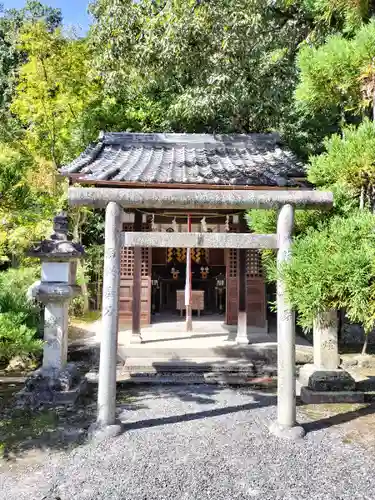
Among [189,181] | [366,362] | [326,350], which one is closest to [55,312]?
[189,181]

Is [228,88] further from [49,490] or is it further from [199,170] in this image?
[49,490]

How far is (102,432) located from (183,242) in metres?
2.34

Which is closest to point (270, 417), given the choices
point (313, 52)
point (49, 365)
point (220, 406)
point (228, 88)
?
Answer: point (220, 406)

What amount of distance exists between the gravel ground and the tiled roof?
14.9ft

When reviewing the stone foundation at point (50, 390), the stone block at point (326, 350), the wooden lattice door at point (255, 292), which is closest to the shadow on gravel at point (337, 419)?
the stone block at point (326, 350)

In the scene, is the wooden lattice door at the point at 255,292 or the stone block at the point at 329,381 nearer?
the stone block at the point at 329,381

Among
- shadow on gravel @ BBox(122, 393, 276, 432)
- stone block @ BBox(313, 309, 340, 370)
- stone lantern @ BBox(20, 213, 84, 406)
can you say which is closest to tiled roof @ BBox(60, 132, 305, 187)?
stone lantern @ BBox(20, 213, 84, 406)

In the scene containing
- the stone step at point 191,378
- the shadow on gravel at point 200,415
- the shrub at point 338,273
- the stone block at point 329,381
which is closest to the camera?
the shrub at point 338,273

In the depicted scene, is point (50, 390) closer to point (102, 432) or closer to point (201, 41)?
point (102, 432)

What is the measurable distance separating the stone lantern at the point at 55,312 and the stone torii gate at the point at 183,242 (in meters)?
1.57

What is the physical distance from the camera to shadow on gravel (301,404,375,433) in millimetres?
4906

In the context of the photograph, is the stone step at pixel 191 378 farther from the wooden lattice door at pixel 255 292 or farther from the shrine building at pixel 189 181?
the wooden lattice door at pixel 255 292

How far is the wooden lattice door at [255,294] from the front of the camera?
10.2m

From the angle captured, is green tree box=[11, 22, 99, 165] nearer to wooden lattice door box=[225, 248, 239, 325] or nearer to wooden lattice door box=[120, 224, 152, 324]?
wooden lattice door box=[120, 224, 152, 324]
